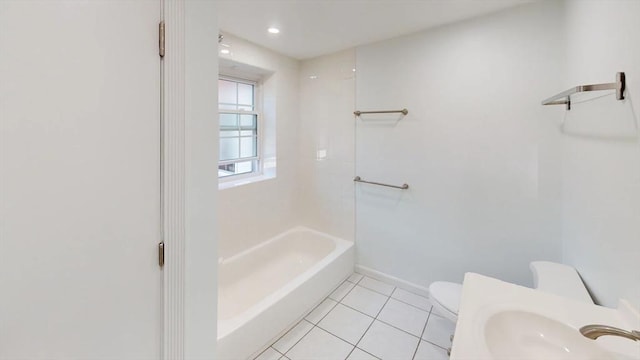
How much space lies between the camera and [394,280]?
260 cm

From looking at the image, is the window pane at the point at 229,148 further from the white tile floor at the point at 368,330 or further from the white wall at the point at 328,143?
the white tile floor at the point at 368,330

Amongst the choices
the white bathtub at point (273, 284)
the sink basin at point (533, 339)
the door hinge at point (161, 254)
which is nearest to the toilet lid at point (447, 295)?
the sink basin at point (533, 339)

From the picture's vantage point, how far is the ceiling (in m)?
1.80

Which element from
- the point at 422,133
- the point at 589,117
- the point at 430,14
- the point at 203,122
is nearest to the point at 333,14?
the point at 430,14

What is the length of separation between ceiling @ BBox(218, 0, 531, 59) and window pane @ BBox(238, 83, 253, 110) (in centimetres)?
52

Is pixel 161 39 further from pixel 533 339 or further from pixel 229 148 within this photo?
pixel 229 148

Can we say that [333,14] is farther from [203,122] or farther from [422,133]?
[203,122]

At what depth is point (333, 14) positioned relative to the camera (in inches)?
76.5

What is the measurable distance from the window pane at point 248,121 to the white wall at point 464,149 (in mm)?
1144

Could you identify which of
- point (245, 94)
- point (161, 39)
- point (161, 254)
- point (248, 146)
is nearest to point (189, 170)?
point (161, 254)

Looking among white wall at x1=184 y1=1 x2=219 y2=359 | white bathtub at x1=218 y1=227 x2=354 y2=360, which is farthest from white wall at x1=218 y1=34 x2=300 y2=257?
white wall at x1=184 y1=1 x2=219 y2=359

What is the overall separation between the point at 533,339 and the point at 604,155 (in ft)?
2.73

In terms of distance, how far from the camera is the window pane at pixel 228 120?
2.63 metres

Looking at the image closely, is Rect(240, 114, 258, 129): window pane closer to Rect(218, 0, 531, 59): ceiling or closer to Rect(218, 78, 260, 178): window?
Rect(218, 78, 260, 178): window
